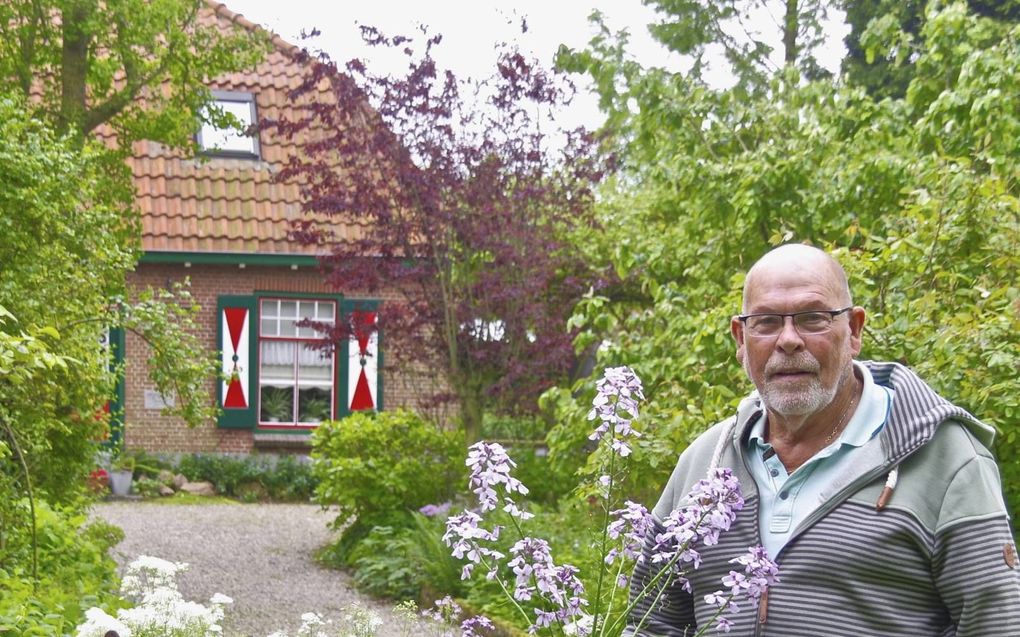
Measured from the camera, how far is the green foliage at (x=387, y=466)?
12.7 m

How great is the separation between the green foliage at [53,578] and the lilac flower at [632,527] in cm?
306

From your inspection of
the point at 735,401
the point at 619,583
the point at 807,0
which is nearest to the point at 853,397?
the point at 619,583

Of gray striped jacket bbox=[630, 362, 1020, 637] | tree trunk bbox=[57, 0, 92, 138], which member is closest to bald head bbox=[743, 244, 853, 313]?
gray striped jacket bbox=[630, 362, 1020, 637]

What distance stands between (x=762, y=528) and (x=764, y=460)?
186mm

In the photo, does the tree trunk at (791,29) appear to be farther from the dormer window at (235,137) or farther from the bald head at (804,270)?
the bald head at (804,270)

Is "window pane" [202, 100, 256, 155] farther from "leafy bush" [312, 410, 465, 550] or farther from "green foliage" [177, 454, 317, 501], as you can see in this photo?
"leafy bush" [312, 410, 465, 550]

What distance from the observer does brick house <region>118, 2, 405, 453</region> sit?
19156 millimetres

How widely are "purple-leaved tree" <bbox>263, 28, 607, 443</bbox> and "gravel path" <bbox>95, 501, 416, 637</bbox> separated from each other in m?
2.21

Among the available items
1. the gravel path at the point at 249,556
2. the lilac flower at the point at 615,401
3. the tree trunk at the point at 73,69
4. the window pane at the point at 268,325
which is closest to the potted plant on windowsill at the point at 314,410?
the window pane at the point at 268,325

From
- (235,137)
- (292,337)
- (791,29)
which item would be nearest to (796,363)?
(292,337)

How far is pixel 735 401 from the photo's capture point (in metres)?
6.32

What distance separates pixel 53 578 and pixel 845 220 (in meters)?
4.86

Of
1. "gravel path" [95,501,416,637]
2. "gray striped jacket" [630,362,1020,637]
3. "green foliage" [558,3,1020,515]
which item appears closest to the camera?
"gray striped jacket" [630,362,1020,637]

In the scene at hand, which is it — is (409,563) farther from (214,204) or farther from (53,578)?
(214,204)
